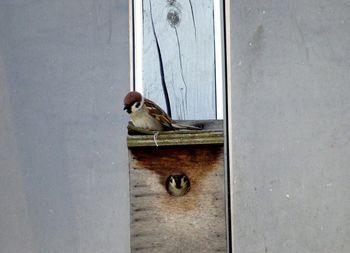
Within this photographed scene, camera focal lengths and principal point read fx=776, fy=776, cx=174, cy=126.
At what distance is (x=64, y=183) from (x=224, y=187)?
3.55ft

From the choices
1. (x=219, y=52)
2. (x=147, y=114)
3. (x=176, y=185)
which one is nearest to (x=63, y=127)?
(x=147, y=114)

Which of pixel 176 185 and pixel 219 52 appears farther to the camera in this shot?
pixel 219 52

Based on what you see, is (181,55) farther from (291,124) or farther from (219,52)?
(291,124)

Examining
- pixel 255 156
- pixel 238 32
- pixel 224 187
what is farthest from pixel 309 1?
pixel 224 187

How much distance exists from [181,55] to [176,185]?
348 millimetres

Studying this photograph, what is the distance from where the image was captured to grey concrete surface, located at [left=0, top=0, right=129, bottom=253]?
93.7 inches

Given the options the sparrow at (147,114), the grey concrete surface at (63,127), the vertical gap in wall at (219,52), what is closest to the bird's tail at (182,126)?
the sparrow at (147,114)

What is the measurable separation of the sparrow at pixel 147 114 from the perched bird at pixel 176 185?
111 mm

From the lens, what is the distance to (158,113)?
1702 millimetres

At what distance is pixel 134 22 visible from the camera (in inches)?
64.2

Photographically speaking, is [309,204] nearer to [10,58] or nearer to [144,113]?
[144,113]

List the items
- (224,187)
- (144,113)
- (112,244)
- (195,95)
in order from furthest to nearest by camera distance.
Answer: (112,244) < (144,113) < (195,95) < (224,187)

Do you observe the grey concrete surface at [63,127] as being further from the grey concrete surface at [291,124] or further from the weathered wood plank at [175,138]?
the weathered wood plank at [175,138]

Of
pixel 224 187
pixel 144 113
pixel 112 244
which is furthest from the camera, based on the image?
pixel 112 244
